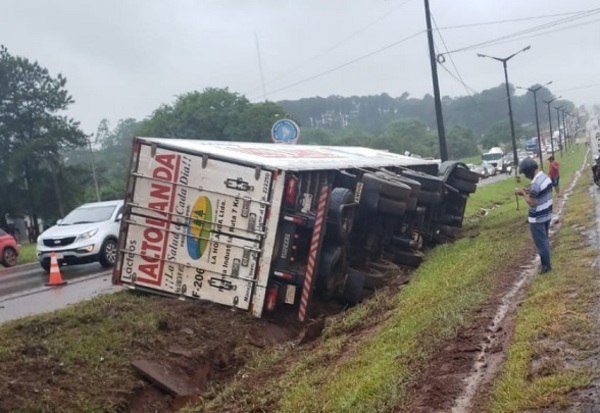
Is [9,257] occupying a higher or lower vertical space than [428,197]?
lower

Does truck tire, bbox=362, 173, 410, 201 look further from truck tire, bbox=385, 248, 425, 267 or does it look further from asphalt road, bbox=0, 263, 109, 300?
asphalt road, bbox=0, 263, 109, 300

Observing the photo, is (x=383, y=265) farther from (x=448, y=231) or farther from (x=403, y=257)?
(x=448, y=231)

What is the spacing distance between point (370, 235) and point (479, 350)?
6056mm

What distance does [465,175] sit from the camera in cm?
1642

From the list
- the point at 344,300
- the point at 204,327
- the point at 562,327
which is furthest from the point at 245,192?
the point at 562,327

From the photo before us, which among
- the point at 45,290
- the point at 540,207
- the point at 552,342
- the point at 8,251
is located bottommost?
the point at 8,251

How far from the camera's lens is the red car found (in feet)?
71.7

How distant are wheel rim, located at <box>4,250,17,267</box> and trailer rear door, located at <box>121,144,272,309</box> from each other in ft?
46.8

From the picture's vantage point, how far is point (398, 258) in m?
13.1

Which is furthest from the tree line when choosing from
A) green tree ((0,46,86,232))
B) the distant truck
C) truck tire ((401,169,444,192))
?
truck tire ((401,169,444,192))

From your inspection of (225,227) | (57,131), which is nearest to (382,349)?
(225,227)

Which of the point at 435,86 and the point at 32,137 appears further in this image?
the point at 32,137

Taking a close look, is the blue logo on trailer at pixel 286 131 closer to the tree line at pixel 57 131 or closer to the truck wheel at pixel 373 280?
the truck wheel at pixel 373 280

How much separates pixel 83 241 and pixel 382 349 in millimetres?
10983
